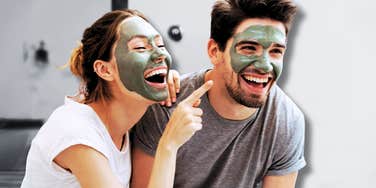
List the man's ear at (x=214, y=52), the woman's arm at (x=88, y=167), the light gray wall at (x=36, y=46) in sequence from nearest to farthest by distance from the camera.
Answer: the woman's arm at (x=88, y=167)
the man's ear at (x=214, y=52)
the light gray wall at (x=36, y=46)

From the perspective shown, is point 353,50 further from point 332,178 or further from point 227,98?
point 227,98

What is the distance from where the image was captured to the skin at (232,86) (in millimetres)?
1193

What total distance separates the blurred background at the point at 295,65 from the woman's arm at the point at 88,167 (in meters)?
0.84

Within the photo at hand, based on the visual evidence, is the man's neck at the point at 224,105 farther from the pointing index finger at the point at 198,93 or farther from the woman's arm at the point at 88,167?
the woman's arm at the point at 88,167

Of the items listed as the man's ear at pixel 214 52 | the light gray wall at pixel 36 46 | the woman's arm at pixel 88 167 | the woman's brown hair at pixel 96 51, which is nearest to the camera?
the woman's arm at pixel 88 167

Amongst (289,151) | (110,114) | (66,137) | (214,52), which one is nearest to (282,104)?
(289,151)

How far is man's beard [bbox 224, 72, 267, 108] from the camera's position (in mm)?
1200

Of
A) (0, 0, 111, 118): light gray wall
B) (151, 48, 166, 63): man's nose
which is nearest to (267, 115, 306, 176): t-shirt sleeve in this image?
(151, 48, 166, 63): man's nose

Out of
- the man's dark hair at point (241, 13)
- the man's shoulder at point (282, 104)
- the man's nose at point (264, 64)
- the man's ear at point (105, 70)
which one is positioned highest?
the man's dark hair at point (241, 13)

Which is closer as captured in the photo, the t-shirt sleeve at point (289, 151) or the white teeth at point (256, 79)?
the white teeth at point (256, 79)

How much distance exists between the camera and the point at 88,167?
1.07 m

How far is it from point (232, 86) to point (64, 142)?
43 centimetres

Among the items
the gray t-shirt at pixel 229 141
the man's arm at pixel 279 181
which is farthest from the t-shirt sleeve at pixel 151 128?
the man's arm at pixel 279 181

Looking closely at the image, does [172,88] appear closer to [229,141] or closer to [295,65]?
[229,141]
